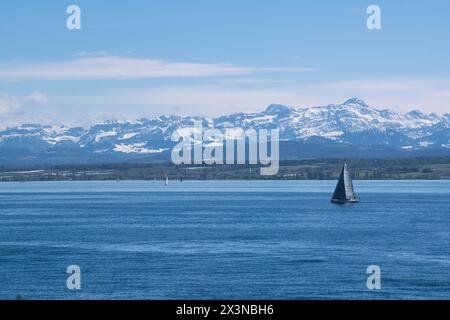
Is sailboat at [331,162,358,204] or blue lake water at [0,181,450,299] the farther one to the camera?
sailboat at [331,162,358,204]

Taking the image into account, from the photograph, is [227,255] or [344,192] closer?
[227,255]

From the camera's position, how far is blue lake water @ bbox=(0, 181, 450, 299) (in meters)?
46.9

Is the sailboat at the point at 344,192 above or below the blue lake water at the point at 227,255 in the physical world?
above

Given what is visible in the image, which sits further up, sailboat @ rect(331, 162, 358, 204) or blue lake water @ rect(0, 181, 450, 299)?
sailboat @ rect(331, 162, 358, 204)

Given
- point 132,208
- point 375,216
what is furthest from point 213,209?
point 375,216

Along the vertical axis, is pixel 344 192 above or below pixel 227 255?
above

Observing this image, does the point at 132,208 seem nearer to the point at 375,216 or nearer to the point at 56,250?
the point at 375,216

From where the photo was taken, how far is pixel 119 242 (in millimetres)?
74062

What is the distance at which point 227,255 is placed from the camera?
206 ft

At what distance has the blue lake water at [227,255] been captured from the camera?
1847 inches

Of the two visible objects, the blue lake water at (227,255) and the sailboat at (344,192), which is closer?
the blue lake water at (227,255)
